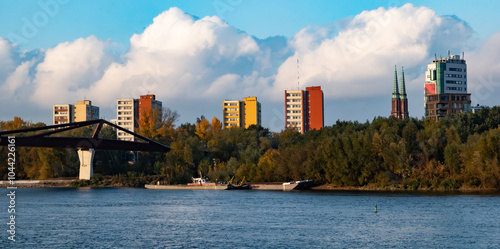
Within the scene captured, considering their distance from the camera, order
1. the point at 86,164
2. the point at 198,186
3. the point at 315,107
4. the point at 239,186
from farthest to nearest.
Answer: the point at 315,107 → the point at 86,164 → the point at 198,186 → the point at 239,186

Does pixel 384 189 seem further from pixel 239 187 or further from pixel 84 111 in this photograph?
pixel 84 111

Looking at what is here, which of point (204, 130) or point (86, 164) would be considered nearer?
point (86, 164)

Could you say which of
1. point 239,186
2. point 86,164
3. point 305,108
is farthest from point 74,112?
point 239,186

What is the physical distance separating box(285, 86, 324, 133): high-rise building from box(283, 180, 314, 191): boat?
71.1 meters

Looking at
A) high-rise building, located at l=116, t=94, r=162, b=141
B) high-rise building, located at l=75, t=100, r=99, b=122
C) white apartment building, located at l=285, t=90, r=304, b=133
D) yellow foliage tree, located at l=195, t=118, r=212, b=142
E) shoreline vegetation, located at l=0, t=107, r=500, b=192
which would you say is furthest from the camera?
high-rise building, located at l=75, t=100, r=99, b=122

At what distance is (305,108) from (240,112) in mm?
17147

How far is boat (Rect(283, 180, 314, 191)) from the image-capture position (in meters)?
92.6

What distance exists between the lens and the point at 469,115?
308ft

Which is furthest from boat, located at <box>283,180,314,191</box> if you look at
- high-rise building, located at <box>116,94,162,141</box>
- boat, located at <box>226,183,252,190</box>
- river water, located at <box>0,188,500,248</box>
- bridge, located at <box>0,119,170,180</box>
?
high-rise building, located at <box>116,94,162,141</box>

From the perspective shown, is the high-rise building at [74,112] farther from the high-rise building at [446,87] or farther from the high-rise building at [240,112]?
the high-rise building at [446,87]

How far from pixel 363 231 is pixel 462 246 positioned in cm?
774

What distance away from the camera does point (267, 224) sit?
47.0 meters

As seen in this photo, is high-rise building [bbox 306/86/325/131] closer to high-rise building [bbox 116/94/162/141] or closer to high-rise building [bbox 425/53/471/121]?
high-rise building [bbox 425/53/471/121]

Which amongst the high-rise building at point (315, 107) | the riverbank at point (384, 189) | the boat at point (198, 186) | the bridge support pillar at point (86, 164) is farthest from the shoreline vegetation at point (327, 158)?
the high-rise building at point (315, 107)
